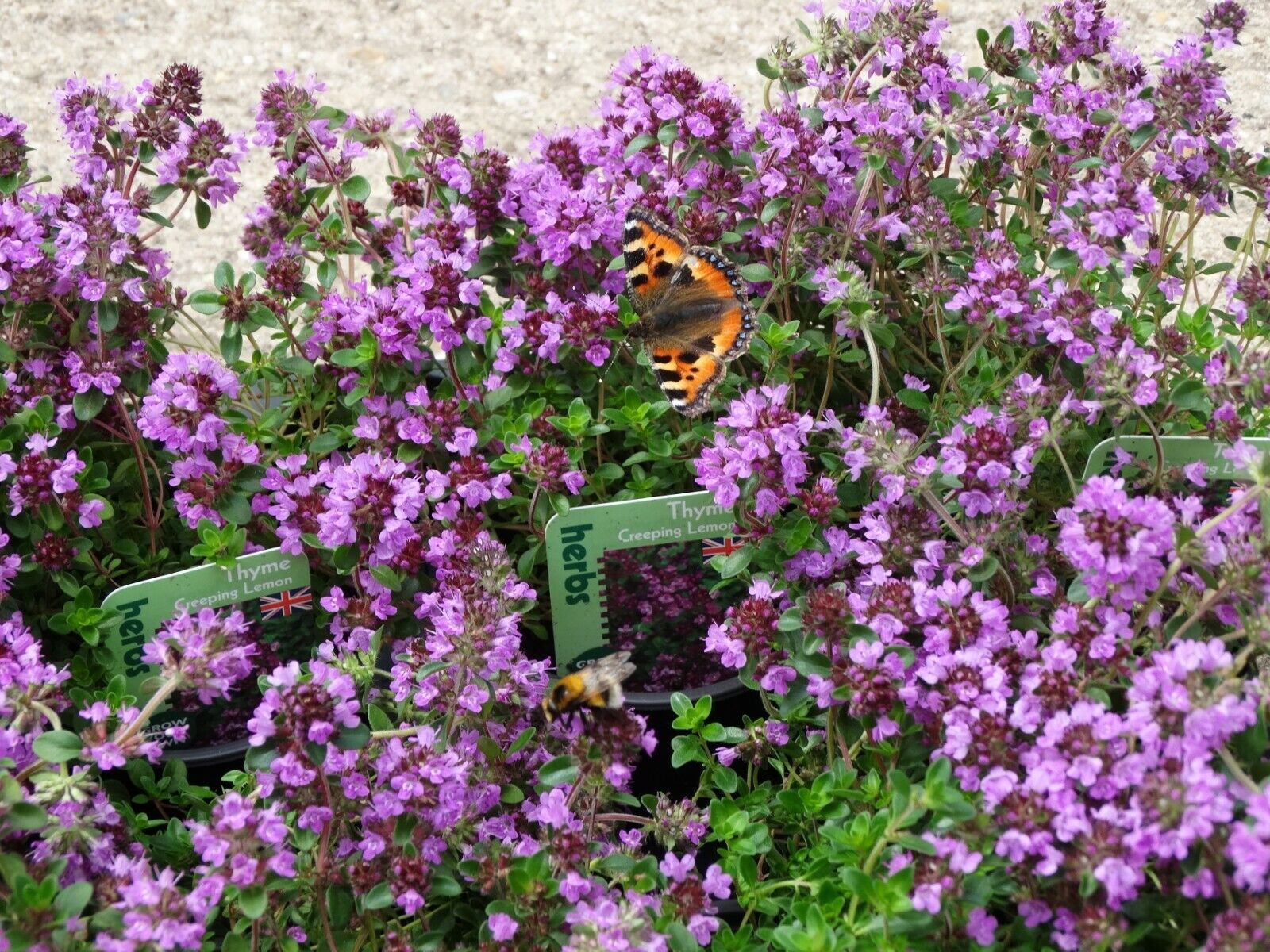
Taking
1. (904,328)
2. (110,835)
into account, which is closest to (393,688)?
(110,835)

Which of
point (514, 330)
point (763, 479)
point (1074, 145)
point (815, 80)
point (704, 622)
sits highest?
point (815, 80)

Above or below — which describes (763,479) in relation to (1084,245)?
below

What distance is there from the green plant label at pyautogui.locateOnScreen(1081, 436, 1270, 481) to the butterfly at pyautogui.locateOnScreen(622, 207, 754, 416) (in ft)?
2.01

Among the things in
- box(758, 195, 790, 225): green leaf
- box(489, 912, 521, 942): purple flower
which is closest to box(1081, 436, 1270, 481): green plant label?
box(758, 195, 790, 225): green leaf

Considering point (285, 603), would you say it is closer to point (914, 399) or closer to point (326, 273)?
point (326, 273)

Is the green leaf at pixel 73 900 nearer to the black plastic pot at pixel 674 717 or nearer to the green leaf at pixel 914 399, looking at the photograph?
the black plastic pot at pixel 674 717

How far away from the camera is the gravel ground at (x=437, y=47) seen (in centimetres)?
541

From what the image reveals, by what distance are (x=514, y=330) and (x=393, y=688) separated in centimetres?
71

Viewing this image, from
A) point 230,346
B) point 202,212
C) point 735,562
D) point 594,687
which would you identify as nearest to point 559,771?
point 594,687

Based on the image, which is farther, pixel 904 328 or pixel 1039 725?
pixel 904 328

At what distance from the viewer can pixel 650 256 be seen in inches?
93.4

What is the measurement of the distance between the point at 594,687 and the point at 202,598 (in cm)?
83

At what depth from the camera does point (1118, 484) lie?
5.64 feet

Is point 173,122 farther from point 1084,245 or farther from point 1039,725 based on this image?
point 1039,725
